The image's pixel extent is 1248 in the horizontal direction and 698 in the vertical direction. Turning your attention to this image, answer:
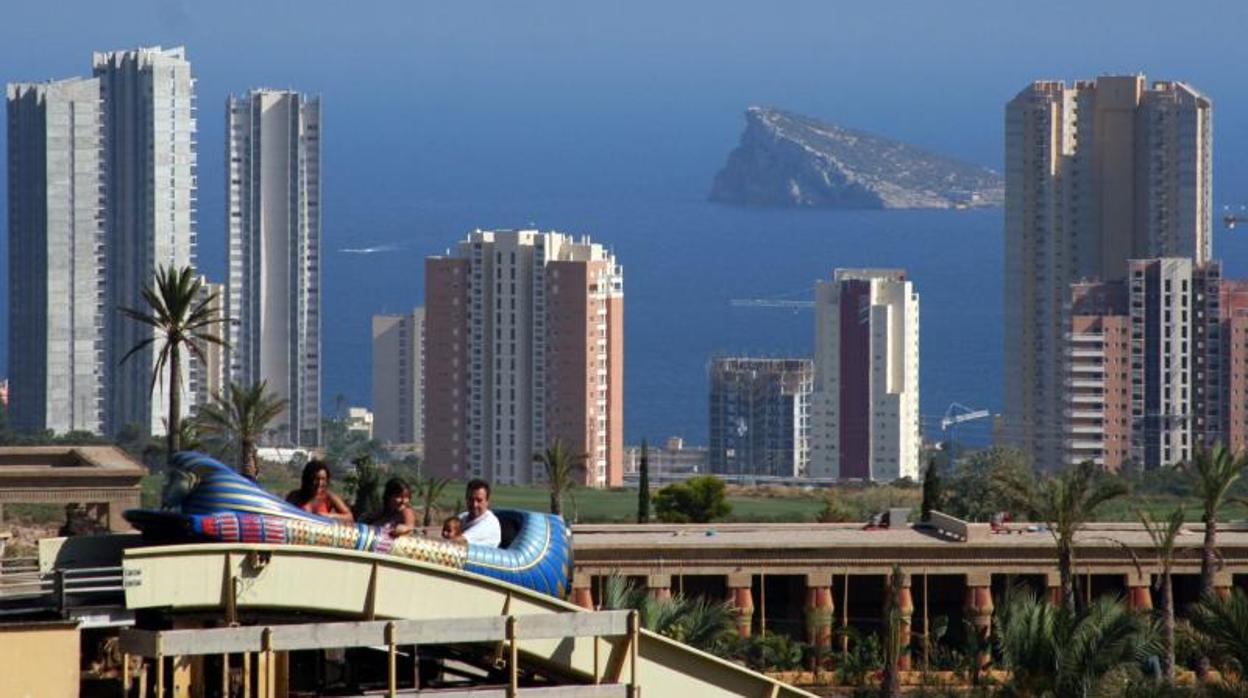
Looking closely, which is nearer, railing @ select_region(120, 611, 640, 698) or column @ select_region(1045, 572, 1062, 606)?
railing @ select_region(120, 611, 640, 698)

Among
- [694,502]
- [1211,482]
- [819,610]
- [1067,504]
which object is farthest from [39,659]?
[694,502]

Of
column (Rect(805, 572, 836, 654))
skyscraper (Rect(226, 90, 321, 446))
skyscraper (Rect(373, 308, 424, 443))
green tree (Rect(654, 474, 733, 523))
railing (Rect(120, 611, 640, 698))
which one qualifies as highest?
skyscraper (Rect(226, 90, 321, 446))

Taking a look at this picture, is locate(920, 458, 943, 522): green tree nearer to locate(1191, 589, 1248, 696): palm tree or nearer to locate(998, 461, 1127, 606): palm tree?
locate(998, 461, 1127, 606): palm tree

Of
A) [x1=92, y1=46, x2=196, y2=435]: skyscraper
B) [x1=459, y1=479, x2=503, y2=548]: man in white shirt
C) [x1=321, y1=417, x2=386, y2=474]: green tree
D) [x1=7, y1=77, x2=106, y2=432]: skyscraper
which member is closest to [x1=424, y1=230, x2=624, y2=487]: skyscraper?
[x1=321, y1=417, x2=386, y2=474]: green tree

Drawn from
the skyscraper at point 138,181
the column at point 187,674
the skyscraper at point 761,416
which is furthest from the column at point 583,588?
the skyscraper at point 761,416

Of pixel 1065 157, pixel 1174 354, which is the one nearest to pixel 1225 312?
pixel 1174 354

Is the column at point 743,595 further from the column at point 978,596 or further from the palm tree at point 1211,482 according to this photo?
the palm tree at point 1211,482

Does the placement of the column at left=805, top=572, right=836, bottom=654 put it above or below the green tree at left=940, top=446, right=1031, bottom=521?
below
